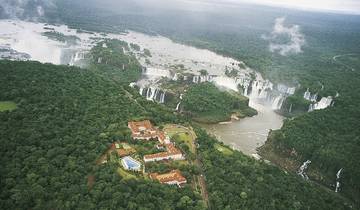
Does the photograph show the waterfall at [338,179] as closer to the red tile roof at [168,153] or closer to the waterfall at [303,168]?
the waterfall at [303,168]

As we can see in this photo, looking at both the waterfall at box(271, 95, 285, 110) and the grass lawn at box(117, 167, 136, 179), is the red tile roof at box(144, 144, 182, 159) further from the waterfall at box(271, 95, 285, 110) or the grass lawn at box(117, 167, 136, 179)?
the waterfall at box(271, 95, 285, 110)

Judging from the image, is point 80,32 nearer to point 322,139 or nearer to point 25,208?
point 322,139

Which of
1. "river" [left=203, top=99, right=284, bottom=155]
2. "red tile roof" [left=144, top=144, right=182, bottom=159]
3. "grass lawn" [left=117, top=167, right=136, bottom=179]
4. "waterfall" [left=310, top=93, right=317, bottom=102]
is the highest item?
"waterfall" [left=310, top=93, right=317, bottom=102]

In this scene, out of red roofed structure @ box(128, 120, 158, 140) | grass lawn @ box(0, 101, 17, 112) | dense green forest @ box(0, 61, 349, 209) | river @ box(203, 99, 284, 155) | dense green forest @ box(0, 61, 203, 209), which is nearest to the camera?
dense green forest @ box(0, 61, 203, 209)

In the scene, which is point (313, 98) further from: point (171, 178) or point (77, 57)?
point (171, 178)

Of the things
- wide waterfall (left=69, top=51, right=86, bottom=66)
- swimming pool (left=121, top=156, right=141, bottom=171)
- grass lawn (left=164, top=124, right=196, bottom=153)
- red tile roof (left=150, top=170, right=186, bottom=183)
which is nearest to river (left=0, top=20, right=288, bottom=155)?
wide waterfall (left=69, top=51, right=86, bottom=66)

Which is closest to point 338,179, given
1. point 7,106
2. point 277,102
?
point 277,102
